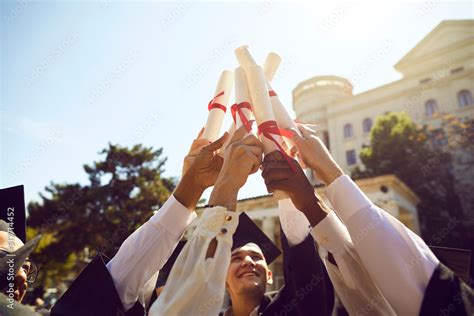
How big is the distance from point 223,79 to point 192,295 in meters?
2.02

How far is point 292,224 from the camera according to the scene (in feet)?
8.43

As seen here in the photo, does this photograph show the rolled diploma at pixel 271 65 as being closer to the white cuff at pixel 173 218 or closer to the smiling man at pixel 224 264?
the smiling man at pixel 224 264

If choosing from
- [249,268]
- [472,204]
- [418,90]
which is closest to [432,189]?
[472,204]

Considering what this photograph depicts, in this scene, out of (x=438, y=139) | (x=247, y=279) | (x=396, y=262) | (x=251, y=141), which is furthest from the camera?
(x=438, y=139)

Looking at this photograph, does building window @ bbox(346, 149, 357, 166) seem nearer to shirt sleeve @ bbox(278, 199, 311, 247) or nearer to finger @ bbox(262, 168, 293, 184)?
shirt sleeve @ bbox(278, 199, 311, 247)

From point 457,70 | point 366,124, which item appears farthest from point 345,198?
point 366,124

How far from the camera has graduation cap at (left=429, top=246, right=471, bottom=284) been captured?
239cm

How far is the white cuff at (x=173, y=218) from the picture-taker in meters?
2.50

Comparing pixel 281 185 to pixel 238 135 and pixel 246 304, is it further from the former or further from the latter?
pixel 246 304

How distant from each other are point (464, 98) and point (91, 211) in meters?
40.5

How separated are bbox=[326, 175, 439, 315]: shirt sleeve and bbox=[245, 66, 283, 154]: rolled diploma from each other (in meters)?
0.52

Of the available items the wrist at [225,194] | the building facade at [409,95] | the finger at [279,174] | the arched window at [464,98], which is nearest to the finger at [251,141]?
the finger at [279,174]

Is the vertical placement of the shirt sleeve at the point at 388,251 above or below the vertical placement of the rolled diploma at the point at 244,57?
below

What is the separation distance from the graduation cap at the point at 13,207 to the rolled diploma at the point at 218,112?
82.4 inches
